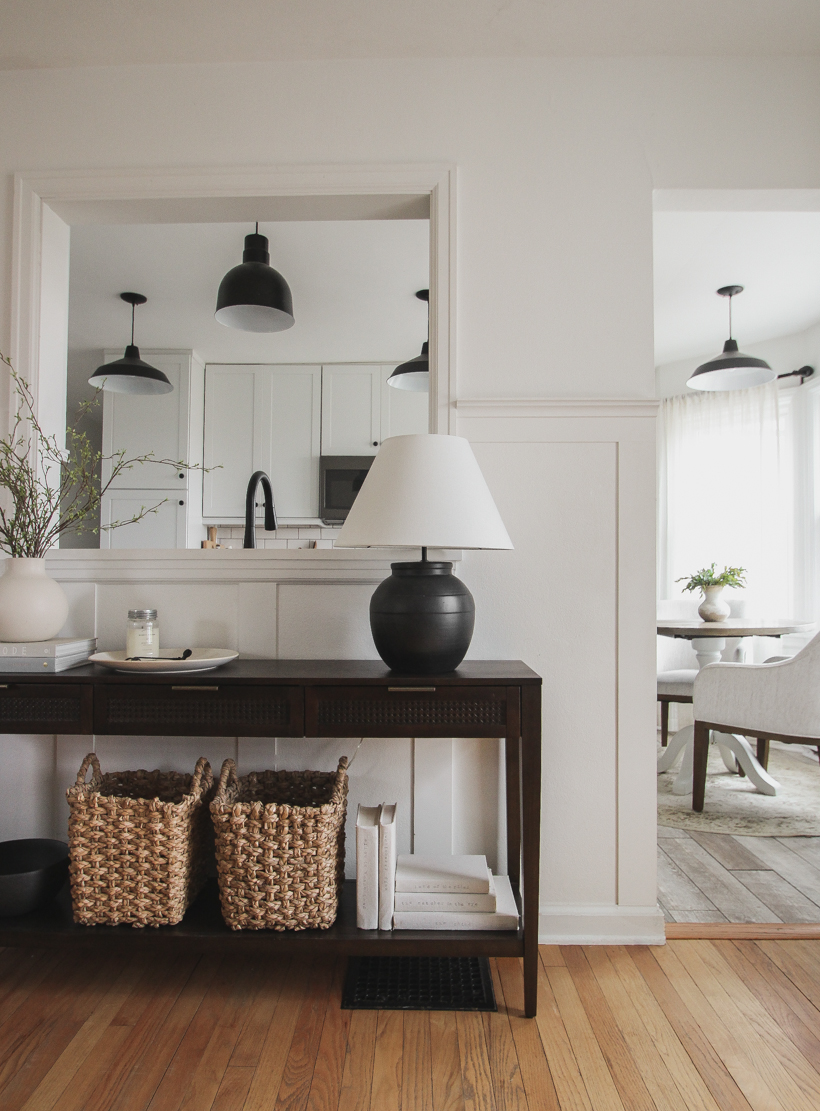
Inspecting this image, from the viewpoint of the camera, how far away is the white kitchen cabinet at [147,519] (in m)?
4.87

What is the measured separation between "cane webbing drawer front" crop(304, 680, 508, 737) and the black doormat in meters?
0.61

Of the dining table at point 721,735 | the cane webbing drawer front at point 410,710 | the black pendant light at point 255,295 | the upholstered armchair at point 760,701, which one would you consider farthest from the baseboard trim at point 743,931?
the black pendant light at point 255,295

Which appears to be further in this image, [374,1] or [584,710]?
[584,710]

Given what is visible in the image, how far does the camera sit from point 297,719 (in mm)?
1665

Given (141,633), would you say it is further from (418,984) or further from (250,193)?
(250,193)

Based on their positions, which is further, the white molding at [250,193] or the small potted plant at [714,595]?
the small potted plant at [714,595]

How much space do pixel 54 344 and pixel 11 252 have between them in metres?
0.27

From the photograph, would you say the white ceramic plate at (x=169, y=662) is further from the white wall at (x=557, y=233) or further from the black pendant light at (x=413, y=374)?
the black pendant light at (x=413, y=374)

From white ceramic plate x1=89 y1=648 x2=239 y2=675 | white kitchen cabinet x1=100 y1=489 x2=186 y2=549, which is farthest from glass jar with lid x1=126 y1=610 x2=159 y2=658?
white kitchen cabinet x1=100 y1=489 x2=186 y2=549

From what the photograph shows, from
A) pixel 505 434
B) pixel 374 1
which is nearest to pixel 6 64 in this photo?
pixel 374 1

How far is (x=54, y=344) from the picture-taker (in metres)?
2.20

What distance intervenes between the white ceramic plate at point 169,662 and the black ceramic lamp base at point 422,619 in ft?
1.37

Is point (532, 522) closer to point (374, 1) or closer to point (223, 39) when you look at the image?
point (374, 1)

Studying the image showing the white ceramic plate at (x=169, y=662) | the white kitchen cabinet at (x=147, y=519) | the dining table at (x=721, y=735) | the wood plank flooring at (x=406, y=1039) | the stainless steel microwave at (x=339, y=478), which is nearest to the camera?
the wood plank flooring at (x=406, y=1039)
